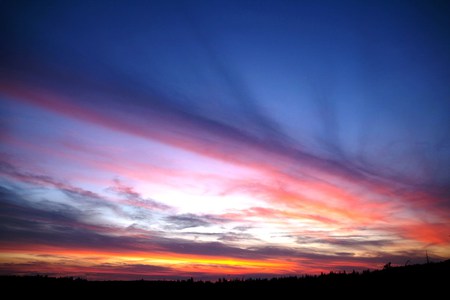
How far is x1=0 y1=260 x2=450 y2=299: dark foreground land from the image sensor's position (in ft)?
51.7

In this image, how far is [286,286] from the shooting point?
2111 centimetres

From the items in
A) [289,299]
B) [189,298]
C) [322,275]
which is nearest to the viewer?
[289,299]

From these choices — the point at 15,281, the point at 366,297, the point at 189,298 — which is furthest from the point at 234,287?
the point at 15,281

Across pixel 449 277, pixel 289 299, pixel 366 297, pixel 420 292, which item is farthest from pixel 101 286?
pixel 449 277

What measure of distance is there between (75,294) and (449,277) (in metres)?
22.1

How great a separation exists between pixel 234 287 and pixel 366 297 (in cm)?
995

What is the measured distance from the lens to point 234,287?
22.4 meters

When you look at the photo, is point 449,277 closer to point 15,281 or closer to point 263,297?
point 263,297

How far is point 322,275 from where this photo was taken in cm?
2286

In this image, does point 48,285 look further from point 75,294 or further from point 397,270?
point 397,270

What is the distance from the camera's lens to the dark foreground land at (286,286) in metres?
15.8

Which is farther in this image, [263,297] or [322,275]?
[322,275]

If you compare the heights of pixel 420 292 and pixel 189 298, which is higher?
pixel 420 292

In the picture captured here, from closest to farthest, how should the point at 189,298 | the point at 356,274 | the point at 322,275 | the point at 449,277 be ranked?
the point at 449,277, the point at 189,298, the point at 356,274, the point at 322,275
